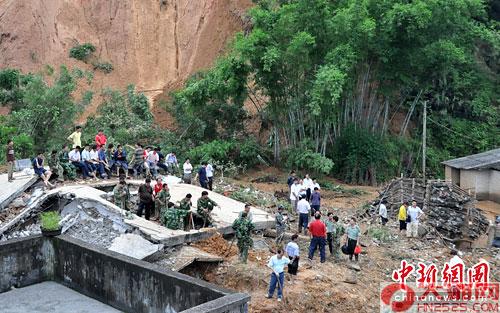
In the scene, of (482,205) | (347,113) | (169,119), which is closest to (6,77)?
(169,119)

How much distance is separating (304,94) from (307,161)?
7.61 feet

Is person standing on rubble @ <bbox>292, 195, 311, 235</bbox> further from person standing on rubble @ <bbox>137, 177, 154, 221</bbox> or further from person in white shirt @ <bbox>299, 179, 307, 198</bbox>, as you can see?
person standing on rubble @ <bbox>137, 177, 154, 221</bbox>

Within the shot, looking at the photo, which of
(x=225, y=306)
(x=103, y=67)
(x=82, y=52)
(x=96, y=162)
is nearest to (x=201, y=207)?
(x=96, y=162)

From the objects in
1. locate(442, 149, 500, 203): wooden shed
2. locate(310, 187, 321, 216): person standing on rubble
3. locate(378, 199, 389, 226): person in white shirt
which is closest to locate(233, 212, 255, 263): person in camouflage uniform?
locate(310, 187, 321, 216): person standing on rubble

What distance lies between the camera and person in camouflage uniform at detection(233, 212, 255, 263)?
35.9ft

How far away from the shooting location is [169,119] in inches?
989

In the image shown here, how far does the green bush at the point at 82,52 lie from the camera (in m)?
27.7

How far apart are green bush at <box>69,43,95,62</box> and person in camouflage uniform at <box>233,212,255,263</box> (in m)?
19.0

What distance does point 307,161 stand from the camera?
66.9 ft

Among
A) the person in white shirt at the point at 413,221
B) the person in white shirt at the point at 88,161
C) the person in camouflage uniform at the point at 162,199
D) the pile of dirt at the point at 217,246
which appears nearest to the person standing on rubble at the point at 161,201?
the person in camouflage uniform at the point at 162,199

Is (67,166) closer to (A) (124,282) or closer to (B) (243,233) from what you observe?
(B) (243,233)

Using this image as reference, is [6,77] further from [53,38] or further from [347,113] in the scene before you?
[347,113]

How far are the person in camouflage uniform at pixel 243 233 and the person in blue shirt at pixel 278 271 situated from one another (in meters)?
1.22

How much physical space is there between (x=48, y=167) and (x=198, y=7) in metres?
16.8
